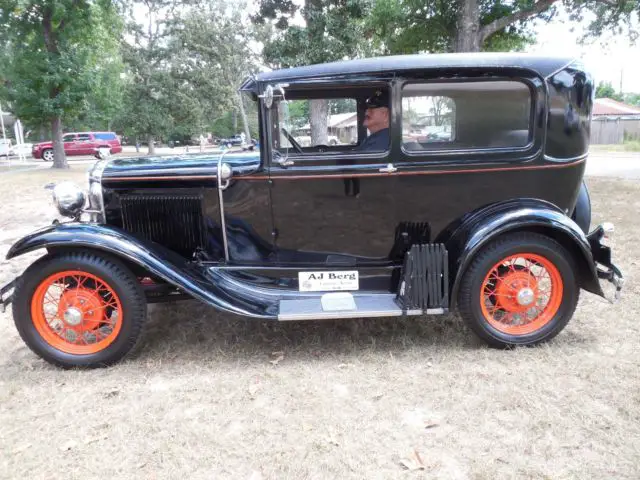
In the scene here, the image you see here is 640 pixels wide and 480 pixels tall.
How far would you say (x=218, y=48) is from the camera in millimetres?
25047

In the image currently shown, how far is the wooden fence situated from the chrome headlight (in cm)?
3428

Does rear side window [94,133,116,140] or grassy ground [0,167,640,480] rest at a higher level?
rear side window [94,133,116,140]

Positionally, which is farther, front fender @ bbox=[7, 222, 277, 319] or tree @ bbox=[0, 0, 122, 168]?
tree @ bbox=[0, 0, 122, 168]

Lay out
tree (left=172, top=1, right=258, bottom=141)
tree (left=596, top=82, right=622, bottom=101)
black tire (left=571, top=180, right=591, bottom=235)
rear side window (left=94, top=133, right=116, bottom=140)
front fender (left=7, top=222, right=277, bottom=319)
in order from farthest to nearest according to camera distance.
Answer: tree (left=596, top=82, right=622, bottom=101)
rear side window (left=94, top=133, right=116, bottom=140)
tree (left=172, top=1, right=258, bottom=141)
black tire (left=571, top=180, right=591, bottom=235)
front fender (left=7, top=222, right=277, bottom=319)

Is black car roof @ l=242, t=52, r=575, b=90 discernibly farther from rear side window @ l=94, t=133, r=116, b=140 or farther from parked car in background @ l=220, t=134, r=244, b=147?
rear side window @ l=94, t=133, r=116, b=140

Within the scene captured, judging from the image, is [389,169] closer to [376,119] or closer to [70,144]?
[376,119]

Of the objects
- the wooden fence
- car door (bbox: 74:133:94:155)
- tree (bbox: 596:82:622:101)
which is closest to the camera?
car door (bbox: 74:133:94:155)

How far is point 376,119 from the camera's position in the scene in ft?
11.0

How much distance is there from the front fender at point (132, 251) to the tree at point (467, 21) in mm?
8845

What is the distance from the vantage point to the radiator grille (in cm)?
348

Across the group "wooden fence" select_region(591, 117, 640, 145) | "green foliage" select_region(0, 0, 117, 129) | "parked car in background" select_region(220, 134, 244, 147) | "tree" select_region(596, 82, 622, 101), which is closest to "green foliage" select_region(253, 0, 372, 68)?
"parked car in background" select_region(220, 134, 244, 147)

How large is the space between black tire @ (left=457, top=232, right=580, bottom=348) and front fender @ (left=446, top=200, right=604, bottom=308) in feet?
0.20

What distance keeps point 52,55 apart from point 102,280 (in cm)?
1698

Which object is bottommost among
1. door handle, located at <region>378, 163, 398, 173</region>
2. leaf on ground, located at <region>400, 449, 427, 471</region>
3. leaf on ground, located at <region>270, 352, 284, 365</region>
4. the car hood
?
leaf on ground, located at <region>400, 449, 427, 471</region>
